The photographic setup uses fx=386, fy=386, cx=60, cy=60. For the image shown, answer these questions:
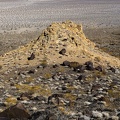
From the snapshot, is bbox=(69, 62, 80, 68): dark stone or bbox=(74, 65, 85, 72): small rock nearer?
bbox=(74, 65, 85, 72): small rock

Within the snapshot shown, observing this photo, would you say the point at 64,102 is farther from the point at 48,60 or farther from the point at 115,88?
the point at 48,60

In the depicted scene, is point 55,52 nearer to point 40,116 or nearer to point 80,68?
point 80,68

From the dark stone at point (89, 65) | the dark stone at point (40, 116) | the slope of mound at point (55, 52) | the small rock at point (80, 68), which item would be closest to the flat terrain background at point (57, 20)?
the slope of mound at point (55, 52)

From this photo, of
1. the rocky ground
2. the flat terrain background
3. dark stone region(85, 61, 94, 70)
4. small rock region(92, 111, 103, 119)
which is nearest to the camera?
small rock region(92, 111, 103, 119)

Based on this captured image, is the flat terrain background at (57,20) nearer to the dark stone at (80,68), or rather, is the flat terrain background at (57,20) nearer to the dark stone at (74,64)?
the dark stone at (74,64)

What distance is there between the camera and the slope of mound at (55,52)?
18.8 m

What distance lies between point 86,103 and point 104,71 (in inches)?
182

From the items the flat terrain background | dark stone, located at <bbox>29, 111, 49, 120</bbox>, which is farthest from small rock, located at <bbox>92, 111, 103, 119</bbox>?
the flat terrain background

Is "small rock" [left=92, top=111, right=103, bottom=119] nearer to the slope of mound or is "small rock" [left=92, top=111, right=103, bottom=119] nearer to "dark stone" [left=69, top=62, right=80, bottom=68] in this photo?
"dark stone" [left=69, top=62, right=80, bottom=68]

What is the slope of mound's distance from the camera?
61.8 feet

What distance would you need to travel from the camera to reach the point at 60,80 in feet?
54.4

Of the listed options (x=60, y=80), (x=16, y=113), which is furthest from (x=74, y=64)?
(x=16, y=113)

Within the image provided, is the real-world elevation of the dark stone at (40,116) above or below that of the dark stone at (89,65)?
above

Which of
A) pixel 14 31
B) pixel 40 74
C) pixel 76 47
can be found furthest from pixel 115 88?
pixel 14 31
